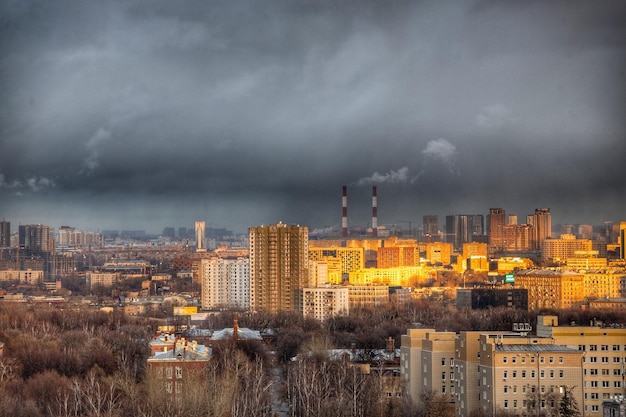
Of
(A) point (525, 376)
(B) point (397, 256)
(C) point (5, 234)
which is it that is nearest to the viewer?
(A) point (525, 376)

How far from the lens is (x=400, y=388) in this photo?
13.7 metres

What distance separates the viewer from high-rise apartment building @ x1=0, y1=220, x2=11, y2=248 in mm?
37184

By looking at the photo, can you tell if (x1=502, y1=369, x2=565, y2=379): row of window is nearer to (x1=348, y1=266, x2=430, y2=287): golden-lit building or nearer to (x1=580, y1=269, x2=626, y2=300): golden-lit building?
(x1=580, y1=269, x2=626, y2=300): golden-lit building

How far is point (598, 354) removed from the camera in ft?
42.5

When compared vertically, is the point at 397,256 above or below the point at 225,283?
above

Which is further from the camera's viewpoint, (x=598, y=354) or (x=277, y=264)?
(x=277, y=264)

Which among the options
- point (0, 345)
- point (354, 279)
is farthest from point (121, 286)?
point (0, 345)

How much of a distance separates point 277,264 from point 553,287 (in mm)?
6865

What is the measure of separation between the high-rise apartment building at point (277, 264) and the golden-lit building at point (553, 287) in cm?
546

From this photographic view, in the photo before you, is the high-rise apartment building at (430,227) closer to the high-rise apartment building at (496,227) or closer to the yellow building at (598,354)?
the high-rise apartment building at (496,227)

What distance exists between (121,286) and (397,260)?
31.6ft

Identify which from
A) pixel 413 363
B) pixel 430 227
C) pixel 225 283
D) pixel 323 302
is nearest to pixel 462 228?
pixel 430 227

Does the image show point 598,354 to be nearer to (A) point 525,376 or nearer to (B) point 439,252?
(A) point 525,376

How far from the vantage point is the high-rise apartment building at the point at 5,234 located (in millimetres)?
37184
